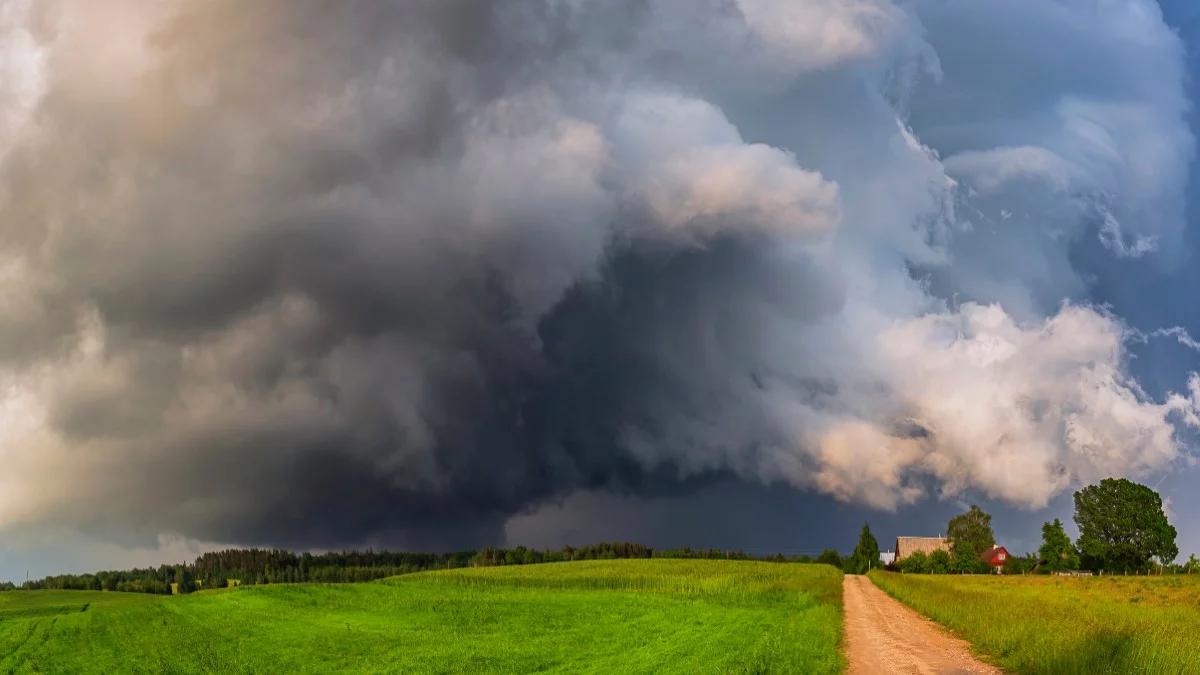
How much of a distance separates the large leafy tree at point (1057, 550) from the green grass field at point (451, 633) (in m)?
87.3

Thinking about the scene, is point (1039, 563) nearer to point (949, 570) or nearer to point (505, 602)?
point (949, 570)

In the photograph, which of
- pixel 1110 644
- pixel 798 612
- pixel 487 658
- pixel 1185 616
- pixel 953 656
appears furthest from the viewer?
pixel 798 612

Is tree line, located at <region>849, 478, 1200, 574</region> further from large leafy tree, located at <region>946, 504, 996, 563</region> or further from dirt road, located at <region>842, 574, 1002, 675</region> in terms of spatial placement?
dirt road, located at <region>842, 574, 1002, 675</region>

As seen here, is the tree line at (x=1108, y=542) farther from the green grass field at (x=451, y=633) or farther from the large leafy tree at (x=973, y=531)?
the green grass field at (x=451, y=633)

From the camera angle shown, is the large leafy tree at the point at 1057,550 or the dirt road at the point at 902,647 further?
the large leafy tree at the point at 1057,550

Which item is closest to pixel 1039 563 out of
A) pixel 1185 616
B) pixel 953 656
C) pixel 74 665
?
pixel 1185 616

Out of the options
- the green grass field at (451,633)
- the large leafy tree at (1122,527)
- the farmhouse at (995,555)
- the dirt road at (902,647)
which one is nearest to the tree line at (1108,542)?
the large leafy tree at (1122,527)

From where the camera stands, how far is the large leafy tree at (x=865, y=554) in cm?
17825

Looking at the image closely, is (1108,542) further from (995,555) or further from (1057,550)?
(995,555)

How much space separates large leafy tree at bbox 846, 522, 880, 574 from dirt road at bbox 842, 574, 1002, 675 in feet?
461

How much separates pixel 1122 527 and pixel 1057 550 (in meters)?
13.6

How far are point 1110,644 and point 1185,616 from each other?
1033 inches

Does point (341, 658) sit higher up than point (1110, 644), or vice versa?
point (1110, 644)

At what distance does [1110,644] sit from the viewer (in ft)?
81.1
